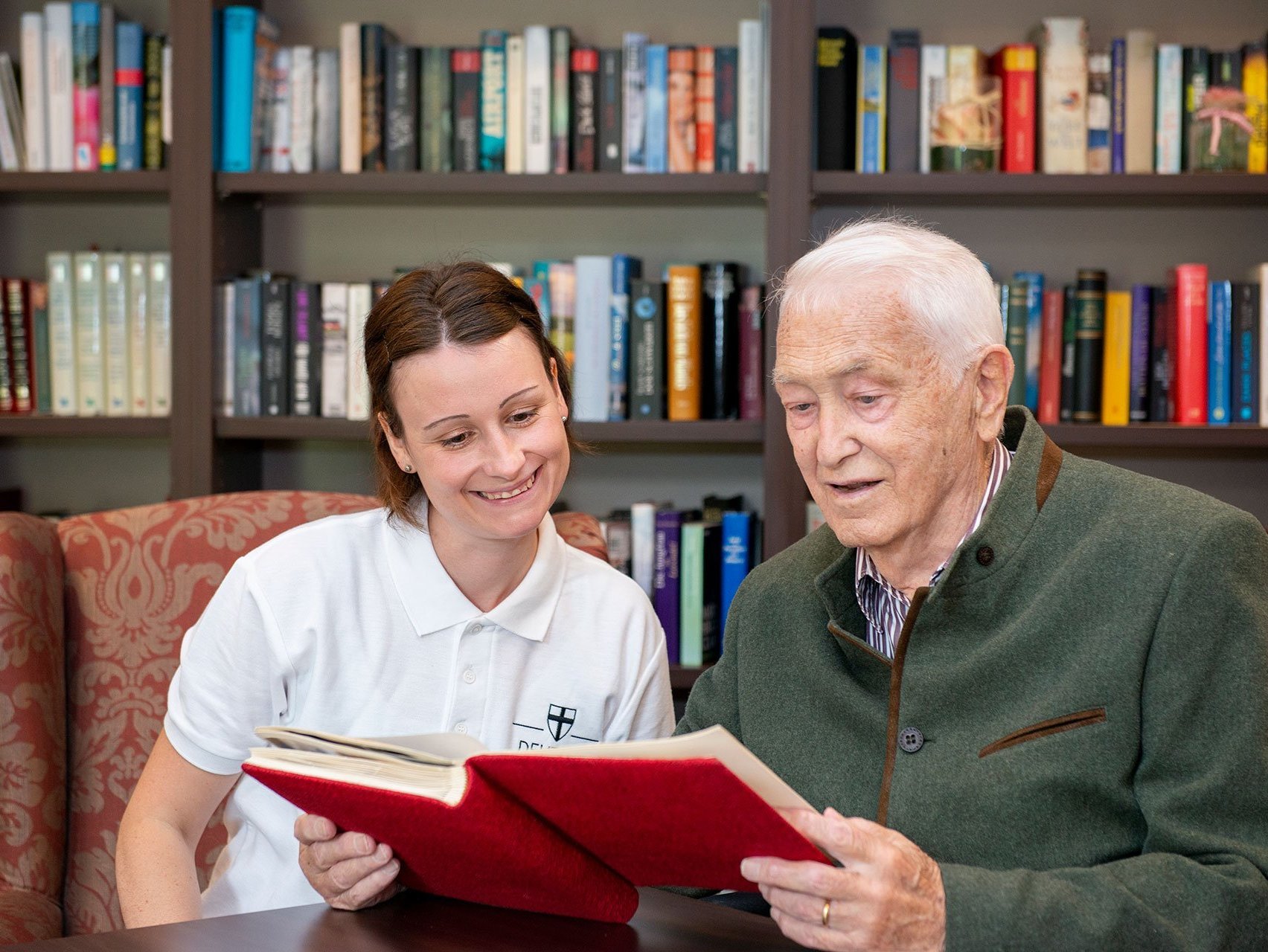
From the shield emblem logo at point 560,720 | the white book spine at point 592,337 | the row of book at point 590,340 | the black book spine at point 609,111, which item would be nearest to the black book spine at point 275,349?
the row of book at point 590,340

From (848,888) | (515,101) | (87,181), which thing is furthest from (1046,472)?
(87,181)

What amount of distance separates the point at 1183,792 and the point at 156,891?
3.47ft

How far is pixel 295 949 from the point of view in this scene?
100 centimetres

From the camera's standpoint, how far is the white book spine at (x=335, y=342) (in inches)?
104

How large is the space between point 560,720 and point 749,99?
1.51m

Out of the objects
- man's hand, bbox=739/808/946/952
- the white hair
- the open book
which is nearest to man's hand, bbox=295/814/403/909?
the open book

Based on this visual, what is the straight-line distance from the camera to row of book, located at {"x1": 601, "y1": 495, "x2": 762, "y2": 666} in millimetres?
2590

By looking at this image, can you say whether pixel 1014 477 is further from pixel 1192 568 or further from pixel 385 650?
pixel 385 650

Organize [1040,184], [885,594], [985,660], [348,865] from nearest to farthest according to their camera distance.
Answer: [348,865] → [985,660] → [885,594] → [1040,184]

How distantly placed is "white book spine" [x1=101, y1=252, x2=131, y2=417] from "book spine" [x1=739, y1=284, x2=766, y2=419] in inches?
50.5

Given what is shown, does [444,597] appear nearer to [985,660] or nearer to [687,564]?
[985,660]

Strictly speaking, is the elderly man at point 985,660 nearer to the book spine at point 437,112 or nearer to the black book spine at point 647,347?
the black book spine at point 647,347

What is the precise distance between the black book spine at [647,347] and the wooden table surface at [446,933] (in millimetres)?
1551

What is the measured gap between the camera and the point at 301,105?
2.63 m
